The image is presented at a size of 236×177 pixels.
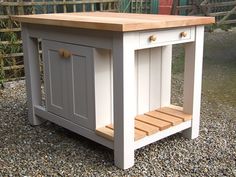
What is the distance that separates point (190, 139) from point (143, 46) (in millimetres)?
984

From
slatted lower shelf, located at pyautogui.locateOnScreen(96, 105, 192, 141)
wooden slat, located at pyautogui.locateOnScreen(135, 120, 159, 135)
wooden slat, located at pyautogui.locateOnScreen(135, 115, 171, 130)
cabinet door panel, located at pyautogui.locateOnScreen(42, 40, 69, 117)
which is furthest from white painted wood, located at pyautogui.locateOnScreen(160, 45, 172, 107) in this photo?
cabinet door panel, located at pyautogui.locateOnScreen(42, 40, 69, 117)

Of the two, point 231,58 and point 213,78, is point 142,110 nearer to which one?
point 213,78

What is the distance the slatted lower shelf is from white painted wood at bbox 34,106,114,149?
0.18 feet

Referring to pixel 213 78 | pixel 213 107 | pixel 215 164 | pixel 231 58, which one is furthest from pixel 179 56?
pixel 215 164

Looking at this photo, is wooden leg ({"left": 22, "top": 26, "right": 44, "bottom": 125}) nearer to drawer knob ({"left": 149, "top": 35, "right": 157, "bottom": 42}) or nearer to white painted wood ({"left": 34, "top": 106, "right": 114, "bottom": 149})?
white painted wood ({"left": 34, "top": 106, "right": 114, "bottom": 149})

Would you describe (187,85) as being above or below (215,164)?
above

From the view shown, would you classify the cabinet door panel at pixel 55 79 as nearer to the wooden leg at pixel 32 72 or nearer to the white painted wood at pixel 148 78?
the wooden leg at pixel 32 72

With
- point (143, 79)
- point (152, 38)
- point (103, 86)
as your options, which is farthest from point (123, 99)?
point (143, 79)

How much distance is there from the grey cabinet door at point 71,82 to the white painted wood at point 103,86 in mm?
35

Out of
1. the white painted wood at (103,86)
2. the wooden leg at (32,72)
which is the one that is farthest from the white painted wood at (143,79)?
the wooden leg at (32,72)

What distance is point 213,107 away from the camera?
3.71 meters

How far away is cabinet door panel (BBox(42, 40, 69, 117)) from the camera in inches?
110

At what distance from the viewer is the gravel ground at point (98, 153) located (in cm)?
241

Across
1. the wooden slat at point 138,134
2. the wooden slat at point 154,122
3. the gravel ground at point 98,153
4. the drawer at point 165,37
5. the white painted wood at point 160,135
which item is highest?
the drawer at point 165,37
